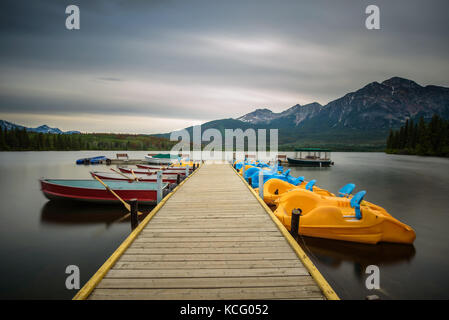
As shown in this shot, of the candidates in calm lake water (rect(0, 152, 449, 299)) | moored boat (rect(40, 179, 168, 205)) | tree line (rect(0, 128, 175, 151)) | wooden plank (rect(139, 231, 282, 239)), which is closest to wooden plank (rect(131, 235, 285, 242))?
wooden plank (rect(139, 231, 282, 239))

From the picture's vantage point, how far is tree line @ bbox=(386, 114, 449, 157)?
236ft

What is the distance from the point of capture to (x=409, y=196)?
20.6 m

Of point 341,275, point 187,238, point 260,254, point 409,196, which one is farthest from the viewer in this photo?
point 409,196

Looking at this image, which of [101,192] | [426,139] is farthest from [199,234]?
[426,139]

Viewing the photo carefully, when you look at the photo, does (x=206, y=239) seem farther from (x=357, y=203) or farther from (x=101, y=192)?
(x=101, y=192)

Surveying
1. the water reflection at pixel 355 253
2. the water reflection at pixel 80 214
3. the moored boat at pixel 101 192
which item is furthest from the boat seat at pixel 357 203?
the water reflection at pixel 80 214

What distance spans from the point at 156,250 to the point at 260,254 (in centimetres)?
193

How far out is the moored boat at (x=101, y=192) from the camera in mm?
12391

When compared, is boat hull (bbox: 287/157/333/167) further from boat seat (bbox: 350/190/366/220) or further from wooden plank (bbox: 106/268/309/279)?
wooden plank (bbox: 106/268/309/279)

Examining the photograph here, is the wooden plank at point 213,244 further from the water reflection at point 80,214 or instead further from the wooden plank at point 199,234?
the water reflection at point 80,214

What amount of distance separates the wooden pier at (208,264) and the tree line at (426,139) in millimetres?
93583
